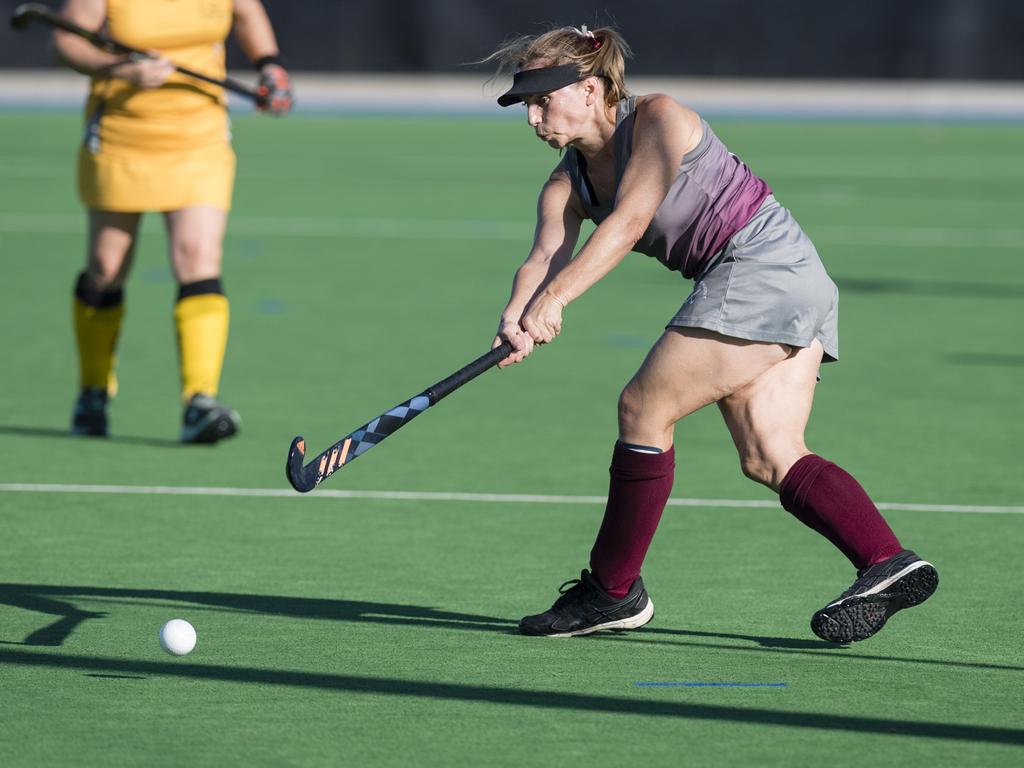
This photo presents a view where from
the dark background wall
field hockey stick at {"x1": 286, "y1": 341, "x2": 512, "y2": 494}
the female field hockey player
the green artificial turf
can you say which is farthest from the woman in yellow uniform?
the dark background wall

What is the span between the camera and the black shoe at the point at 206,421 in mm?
7234

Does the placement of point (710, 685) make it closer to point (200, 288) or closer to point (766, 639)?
point (766, 639)

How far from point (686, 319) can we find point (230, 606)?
144 centimetres

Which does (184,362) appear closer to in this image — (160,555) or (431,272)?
(160,555)

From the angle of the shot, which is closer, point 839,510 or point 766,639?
point 839,510

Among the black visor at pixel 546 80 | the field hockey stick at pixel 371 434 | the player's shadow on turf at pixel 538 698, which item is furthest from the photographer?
the field hockey stick at pixel 371 434

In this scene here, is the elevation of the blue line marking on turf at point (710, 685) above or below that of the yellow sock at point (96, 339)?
above

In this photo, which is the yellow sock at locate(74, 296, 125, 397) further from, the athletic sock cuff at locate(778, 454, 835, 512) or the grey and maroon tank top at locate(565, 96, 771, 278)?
the athletic sock cuff at locate(778, 454, 835, 512)

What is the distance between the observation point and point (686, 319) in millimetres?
4625

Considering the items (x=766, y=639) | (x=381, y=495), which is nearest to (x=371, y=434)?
(x=766, y=639)

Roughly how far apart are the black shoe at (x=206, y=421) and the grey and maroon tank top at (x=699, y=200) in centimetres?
285

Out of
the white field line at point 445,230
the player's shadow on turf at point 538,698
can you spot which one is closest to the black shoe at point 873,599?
the player's shadow on turf at point 538,698

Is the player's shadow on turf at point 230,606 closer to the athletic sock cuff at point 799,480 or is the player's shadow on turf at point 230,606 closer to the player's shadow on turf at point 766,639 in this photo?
the player's shadow on turf at point 766,639

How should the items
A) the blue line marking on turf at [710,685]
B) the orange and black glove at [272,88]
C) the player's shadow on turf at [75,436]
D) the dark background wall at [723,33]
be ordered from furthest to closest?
the dark background wall at [723,33]
the orange and black glove at [272,88]
the player's shadow on turf at [75,436]
the blue line marking on turf at [710,685]
